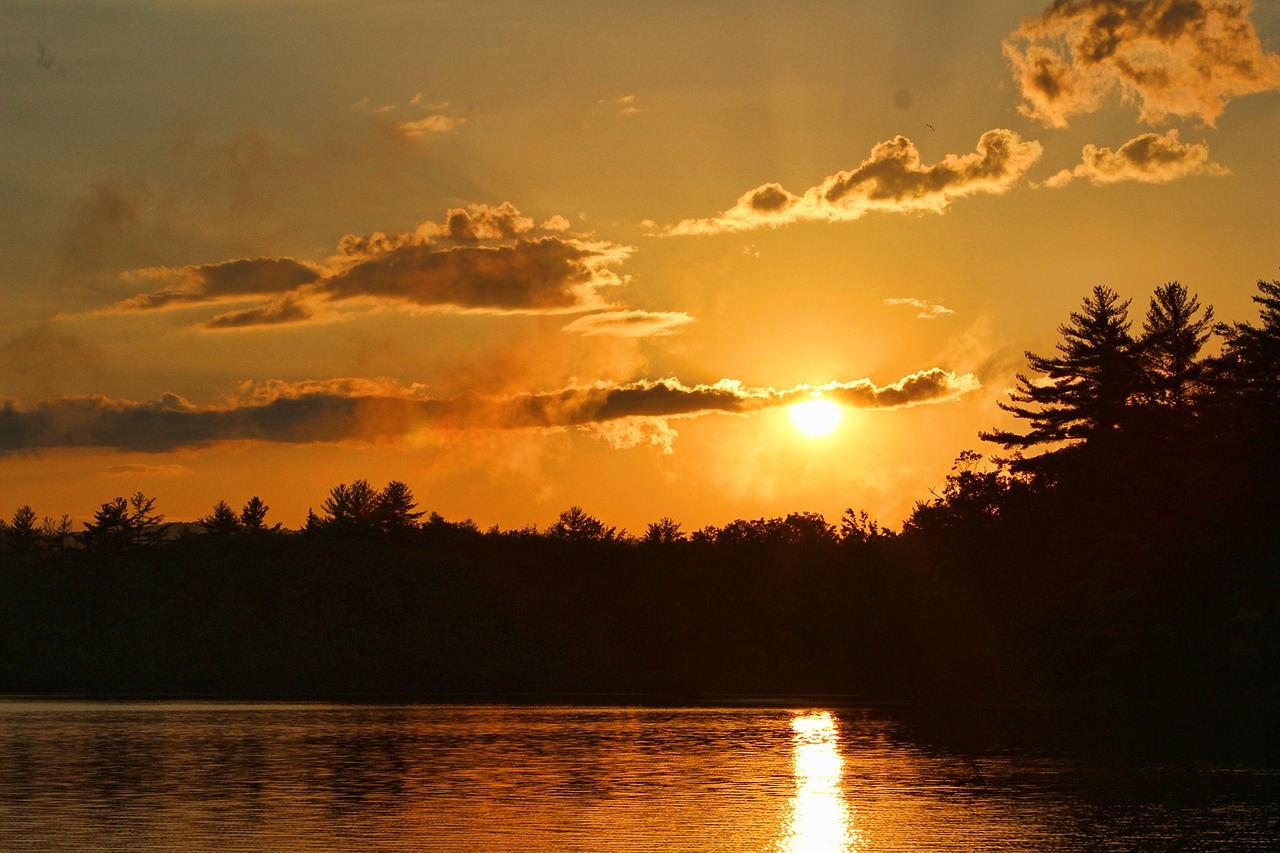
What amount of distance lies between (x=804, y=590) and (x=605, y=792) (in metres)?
104

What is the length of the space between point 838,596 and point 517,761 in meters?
91.6

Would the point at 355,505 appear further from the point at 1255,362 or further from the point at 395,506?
the point at 1255,362

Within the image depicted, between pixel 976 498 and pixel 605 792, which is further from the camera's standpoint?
pixel 976 498

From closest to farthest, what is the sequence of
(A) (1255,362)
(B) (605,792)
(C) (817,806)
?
(C) (817,806)
(B) (605,792)
(A) (1255,362)

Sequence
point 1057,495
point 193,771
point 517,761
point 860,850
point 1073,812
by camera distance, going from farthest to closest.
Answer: point 1057,495 → point 517,761 → point 193,771 → point 1073,812 → point 860,850

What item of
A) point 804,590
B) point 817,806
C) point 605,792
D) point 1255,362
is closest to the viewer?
point 817,806

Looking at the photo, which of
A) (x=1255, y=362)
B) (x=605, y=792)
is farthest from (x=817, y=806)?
(x=1255, y=362)

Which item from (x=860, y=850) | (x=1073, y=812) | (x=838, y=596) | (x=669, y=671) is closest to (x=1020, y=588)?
(x=838, y=596)

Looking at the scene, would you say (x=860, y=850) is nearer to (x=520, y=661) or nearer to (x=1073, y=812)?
(x=1073, y=812)

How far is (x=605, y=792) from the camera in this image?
3753cm

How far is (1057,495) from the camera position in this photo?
9038 centimetres

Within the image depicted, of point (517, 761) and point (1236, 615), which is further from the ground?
point (1236, 615)

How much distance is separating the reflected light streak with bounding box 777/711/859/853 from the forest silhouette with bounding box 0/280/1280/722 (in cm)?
2932

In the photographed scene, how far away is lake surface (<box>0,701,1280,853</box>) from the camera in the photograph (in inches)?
1142
